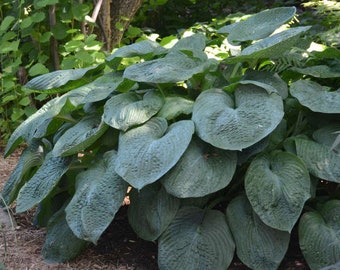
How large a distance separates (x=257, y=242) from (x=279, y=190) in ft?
0.89

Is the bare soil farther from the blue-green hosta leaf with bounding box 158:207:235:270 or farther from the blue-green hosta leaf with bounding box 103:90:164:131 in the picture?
the blue-green hosta leaf with bounding box 103:90:164:131

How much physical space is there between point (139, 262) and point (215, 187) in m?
0.64

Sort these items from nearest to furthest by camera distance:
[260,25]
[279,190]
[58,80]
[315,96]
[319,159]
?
1. [279,190]
2. [319,159]
3. [315,96]
4. [260,25]
5. [58,80]

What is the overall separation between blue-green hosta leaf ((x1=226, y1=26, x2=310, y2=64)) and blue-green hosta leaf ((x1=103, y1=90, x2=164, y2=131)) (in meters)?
0.46

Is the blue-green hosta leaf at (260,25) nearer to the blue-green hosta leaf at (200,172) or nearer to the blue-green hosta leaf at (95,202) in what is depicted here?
the blue-green hosta leaf at (200,172)

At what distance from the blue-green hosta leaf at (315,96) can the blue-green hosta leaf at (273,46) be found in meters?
0.22

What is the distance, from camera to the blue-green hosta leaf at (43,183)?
315cm

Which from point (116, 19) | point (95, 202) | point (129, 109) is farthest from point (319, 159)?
point (116, 19)

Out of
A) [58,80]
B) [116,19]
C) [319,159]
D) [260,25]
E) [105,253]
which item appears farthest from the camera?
[116,19]

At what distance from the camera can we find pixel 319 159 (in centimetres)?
296

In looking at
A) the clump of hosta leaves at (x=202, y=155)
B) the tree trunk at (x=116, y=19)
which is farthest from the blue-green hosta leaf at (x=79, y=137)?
the tree trunk at (x=116, y=19)

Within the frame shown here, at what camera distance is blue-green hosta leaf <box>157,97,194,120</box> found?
10.2 feet

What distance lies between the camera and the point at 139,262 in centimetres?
313

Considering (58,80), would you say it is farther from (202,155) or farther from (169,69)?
(202,155)
